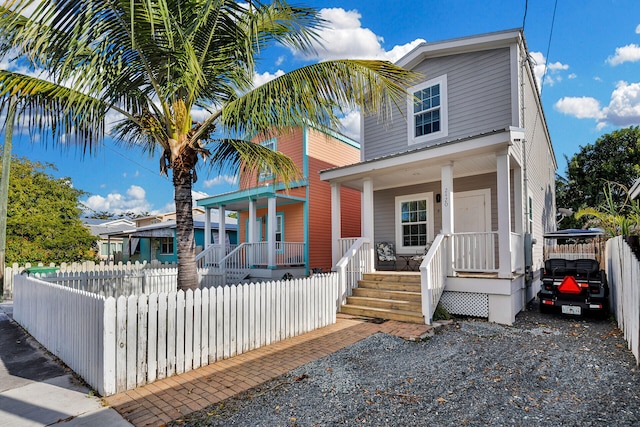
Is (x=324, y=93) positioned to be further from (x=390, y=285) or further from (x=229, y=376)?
(x=390, y=285)

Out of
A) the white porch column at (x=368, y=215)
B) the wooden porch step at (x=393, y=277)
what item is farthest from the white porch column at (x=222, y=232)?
the wooden porch step at (x=393, y=277)

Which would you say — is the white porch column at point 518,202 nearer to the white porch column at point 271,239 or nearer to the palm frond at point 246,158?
the palm frond at point 246,158

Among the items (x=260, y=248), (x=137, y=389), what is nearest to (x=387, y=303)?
(x=137, y=389)

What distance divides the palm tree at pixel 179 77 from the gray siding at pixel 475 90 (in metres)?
4.93

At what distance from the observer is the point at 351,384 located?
420 cm

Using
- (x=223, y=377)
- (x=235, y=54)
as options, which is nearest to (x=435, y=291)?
(x=223, y=377)

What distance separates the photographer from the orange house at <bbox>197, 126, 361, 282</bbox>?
13.2 meters

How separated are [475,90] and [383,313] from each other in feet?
22.2

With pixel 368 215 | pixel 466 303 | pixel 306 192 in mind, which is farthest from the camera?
pixel 306 192

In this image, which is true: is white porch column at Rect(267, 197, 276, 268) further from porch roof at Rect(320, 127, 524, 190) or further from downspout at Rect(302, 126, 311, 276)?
porch roof at Rect(320, 127, 524, 190)

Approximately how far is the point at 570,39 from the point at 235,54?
9338mm

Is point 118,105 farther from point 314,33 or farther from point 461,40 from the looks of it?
point 461,40

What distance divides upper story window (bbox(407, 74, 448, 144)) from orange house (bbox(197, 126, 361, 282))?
11.3ft

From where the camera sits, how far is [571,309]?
746 cm
